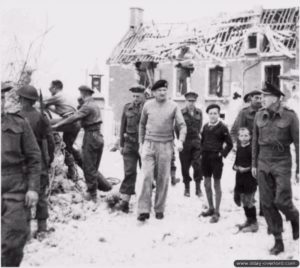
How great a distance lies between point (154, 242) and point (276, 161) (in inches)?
71.4

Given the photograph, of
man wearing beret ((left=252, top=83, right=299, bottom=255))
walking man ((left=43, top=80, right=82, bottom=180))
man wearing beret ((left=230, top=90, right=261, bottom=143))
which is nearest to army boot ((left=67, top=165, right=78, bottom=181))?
walking man ((left=43, top=80, right=82, bottom=180))

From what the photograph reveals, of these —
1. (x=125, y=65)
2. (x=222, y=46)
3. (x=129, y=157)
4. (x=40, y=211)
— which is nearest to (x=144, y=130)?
(x=129, y=157)

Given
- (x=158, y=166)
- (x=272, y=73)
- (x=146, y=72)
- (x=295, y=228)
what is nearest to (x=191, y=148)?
Result: (x=158, y=166)

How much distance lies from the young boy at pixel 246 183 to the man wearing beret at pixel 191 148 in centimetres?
191

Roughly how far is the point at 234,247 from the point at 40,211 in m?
2.40

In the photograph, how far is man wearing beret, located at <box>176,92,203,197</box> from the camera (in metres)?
8.16

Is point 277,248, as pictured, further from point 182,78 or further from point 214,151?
point 182,78

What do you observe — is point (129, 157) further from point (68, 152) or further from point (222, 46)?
point (222, 46)

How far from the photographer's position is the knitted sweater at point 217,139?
669 cm

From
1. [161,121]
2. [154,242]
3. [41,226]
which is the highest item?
[161,121]

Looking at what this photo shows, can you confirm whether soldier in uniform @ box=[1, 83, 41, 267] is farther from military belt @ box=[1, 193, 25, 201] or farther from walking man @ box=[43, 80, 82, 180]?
walking man @ box=[43, 80, 82, 180]

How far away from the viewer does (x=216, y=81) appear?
2381 centimetres

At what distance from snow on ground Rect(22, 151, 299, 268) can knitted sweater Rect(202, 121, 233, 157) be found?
3.17ft

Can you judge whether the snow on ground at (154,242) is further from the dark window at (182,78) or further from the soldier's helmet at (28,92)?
the dark window at (182,78)
